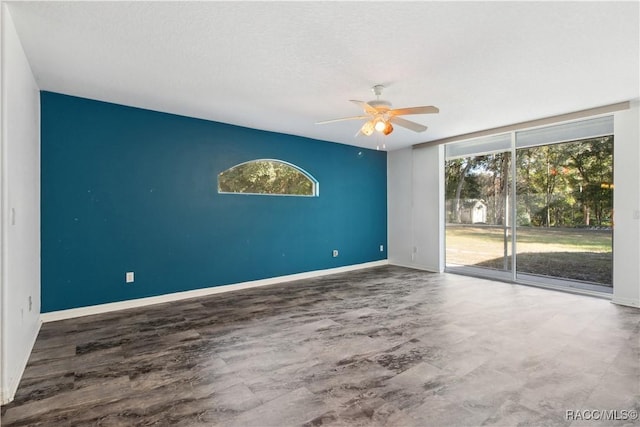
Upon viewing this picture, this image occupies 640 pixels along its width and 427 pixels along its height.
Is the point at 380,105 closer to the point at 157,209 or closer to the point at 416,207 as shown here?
the point at 157,209

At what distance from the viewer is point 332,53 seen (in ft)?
8.86

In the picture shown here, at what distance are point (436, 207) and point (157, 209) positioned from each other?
Answer: 16.0ft

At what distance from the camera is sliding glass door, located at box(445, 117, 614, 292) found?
179 inches

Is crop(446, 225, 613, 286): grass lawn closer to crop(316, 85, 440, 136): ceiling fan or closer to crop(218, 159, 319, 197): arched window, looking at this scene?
crop(218, 159, 319, 197): arched window

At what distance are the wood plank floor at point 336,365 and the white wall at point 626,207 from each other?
32cm

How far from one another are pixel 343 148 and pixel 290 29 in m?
4.13

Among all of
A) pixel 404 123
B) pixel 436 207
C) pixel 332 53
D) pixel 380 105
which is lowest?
pixel 436 207

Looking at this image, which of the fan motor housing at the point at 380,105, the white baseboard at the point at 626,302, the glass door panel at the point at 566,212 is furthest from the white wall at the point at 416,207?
the fan motor housing at the point at 380,105

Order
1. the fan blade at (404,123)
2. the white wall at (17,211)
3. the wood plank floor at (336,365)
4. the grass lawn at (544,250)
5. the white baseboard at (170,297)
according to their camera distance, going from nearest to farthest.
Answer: the wood plank floor at (336,365) → the white wall at (17,211) → the fan blade at (404,123) → the white baseboard at (170,297) → the grass lawn at (544,250)

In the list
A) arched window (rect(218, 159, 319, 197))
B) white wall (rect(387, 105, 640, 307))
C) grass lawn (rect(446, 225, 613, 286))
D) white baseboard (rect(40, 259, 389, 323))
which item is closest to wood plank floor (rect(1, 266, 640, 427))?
white baseboard (rect(40, 259, 389, 323))

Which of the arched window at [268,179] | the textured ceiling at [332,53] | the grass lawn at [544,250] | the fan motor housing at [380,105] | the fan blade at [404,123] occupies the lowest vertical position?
the grass lawn at [544,250]

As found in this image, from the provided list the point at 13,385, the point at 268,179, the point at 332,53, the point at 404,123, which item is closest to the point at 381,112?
the point at 404,123

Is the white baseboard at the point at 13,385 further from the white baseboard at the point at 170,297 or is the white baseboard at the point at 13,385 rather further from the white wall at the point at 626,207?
the white wall at the point at 626,207

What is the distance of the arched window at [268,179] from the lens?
4978 mm
